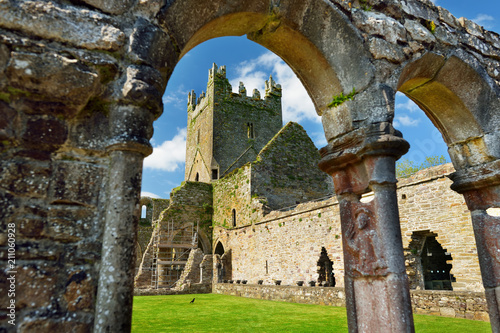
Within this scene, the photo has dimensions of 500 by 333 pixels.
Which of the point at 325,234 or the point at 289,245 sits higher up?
the point at 325,234

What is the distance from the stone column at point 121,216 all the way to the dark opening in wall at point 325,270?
467 inches

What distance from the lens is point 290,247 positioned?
14430mm

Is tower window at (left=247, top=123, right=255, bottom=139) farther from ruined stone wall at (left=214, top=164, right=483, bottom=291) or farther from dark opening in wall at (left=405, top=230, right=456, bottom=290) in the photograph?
dark opening in wall at (left=405, top=230, right=456, bottom=290)

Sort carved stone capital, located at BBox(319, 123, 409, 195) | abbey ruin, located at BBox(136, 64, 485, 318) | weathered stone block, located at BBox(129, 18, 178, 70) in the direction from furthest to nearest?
abbey ruin, located at BBox(136, 64, 485, 318), carved stone capital, located at BBox(319, 123, 409, 195), weathered stone block, located at BBox(129, 18, 178, 70)

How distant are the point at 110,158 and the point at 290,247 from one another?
13206 mm

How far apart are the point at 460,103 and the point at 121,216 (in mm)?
4019

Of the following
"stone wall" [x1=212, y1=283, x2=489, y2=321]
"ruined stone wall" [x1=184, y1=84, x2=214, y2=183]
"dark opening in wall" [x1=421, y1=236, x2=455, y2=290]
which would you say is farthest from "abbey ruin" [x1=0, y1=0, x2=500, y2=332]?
"ruined stone wall" [x1=184, y1=84, x2=214, y2=183]

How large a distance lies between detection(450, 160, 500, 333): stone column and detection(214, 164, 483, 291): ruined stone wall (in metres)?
5.30

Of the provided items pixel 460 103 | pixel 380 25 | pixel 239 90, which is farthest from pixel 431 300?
pixel 239 90

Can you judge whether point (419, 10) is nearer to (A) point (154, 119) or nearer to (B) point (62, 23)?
(A) point (154, 119)

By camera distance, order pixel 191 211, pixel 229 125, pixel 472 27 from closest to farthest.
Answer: pixel 472 27 < pixel 191 211 < pixel 229 125

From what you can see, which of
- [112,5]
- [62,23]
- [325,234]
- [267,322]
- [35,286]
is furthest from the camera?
[325,234]

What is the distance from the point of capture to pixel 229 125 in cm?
2964

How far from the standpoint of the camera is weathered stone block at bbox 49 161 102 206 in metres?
1.78
